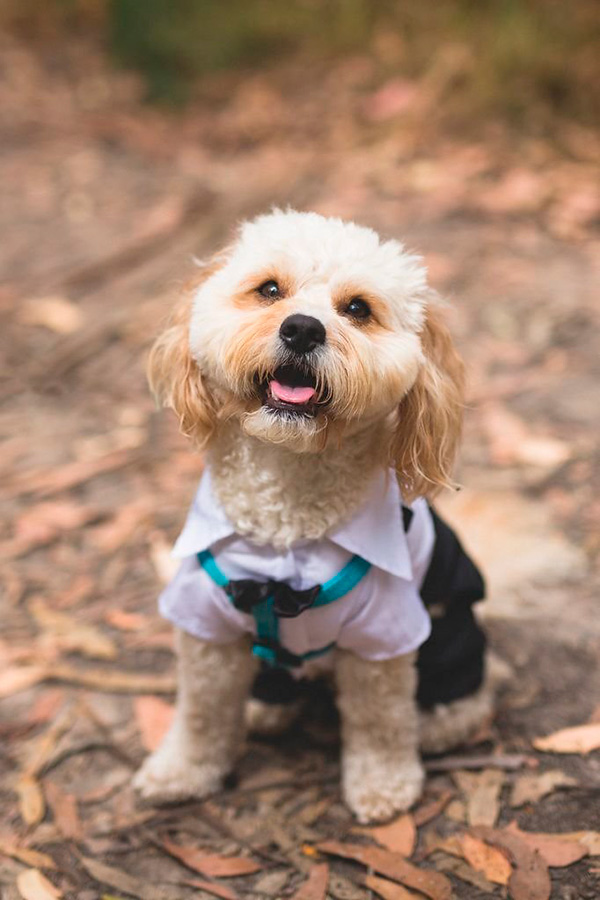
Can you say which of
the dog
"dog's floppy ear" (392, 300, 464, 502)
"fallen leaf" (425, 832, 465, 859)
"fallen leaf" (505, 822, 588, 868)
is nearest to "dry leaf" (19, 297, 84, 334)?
the dog

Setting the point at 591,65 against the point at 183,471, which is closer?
the point at 183,471

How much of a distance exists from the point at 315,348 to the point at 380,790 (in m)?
1.23

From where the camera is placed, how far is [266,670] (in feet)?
7.97

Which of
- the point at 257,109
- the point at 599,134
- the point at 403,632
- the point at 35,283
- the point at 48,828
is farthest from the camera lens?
the point at 257,109

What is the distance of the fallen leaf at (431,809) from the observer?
224 cm

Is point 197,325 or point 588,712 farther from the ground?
point 197,325

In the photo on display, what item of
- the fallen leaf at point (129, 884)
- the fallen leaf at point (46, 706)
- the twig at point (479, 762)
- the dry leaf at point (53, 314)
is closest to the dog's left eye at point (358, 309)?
the twig at point (479, 762)

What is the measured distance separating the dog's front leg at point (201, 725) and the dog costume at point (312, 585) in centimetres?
8

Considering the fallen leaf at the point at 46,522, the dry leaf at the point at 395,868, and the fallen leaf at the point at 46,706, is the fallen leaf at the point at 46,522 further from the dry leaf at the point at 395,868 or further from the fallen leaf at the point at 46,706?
the dry leaf at the point at 395,868

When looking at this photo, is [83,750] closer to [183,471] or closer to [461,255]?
[183,471]

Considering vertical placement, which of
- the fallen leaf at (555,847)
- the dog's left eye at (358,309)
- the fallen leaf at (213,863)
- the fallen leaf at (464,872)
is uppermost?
the dog's left eye at (358,309)

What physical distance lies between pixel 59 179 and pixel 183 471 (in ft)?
12.9

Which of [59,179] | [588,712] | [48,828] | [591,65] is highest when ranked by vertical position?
[591,65]

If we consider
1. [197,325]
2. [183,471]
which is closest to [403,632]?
[197,325]
